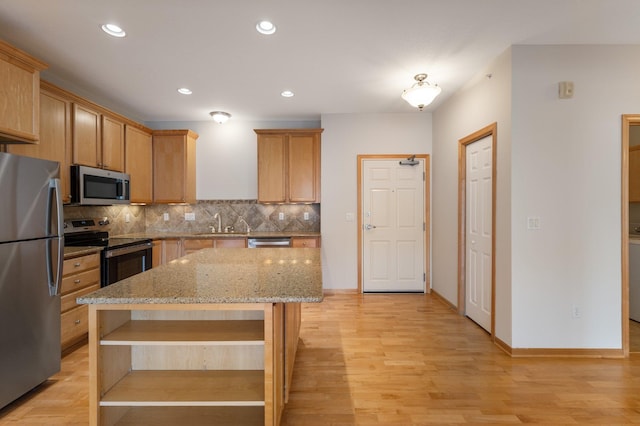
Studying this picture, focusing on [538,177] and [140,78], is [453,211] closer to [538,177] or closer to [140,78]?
[538,177]

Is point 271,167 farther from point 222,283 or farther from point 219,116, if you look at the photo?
point 222,283

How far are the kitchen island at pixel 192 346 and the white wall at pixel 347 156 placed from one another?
262 cm

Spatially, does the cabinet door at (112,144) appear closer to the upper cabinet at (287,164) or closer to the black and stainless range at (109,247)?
the black and stainless range at (109,247)

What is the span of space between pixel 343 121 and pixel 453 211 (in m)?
1.95

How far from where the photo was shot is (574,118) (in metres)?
2.46

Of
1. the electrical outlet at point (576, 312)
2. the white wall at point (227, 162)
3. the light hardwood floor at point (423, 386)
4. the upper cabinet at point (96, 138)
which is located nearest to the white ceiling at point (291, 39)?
the upper cabinet at point (96, 138)

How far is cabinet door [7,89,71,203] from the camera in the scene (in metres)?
2.58

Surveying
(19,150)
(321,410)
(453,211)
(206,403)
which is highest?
(19,150)

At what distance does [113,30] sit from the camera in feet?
7.36

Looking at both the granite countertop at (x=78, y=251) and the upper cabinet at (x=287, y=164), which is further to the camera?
the upper cabinet at (x=287, y=164)

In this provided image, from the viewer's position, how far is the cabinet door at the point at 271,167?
13.9ft

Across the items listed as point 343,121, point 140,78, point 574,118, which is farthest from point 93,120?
point 574,118

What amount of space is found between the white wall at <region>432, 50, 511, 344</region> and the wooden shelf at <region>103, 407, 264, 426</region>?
7.24 feet

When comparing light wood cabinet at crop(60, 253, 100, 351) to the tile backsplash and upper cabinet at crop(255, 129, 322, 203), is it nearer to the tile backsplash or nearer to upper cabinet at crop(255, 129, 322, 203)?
the tile backsplash
